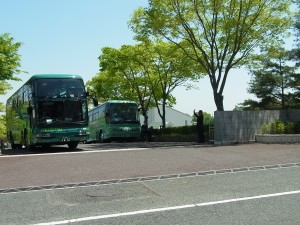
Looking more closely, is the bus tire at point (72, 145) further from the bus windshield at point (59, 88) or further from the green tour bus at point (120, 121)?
the green tour bus at point (120, 121)

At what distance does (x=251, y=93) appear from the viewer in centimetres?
3709

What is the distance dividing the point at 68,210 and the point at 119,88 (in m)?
35.1

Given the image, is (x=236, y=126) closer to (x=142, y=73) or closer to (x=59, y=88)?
(x=59, y=88)

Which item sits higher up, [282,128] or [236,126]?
[236,126]

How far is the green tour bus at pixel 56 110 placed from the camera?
1733cm

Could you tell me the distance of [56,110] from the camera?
17.6 metres

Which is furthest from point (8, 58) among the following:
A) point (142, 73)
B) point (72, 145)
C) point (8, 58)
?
point (142, 73)

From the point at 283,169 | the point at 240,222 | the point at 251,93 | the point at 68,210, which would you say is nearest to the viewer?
the point at 240,222

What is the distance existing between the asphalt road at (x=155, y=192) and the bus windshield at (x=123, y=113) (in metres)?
17.1

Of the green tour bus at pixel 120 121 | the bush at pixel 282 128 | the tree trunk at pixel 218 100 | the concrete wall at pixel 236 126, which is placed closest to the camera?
the bush at pixel 282 128

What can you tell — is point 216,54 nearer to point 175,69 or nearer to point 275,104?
point 175,69

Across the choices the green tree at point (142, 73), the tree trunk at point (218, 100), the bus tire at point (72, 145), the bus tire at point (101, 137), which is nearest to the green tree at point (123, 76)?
the green tree at point (142, 73)

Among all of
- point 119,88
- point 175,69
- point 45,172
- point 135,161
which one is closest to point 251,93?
point 175,69

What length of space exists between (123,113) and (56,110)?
1172 centimetres
